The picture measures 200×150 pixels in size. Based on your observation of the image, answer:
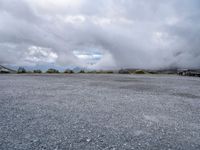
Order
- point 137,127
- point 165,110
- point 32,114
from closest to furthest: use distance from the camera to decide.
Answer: point 137,127 < point 32,114 < point 165,110

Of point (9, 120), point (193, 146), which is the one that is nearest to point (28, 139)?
point (9, 120)

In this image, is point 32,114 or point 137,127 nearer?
point 137,127

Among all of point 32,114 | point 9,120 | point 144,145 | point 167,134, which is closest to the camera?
point 144,145

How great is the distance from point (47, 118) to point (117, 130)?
234 centimetres

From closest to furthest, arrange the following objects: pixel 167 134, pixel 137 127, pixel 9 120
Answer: pixel 167 134 → pixel 137 127 → pixel 9 120

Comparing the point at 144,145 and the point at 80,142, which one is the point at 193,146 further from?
the point at 80,142

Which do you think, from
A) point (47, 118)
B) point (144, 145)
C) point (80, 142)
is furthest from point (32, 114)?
point (144, 145)

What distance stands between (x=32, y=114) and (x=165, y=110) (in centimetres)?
506

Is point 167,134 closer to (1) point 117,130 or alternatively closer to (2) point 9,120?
(1) point 117,130

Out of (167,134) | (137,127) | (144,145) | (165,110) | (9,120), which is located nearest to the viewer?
(144,145)

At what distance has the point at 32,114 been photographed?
5.70 m

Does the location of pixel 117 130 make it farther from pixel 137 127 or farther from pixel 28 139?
pixel 28 139

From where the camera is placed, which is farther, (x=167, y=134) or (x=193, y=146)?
(x=167, y=134)

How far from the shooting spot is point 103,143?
3.72 meters
